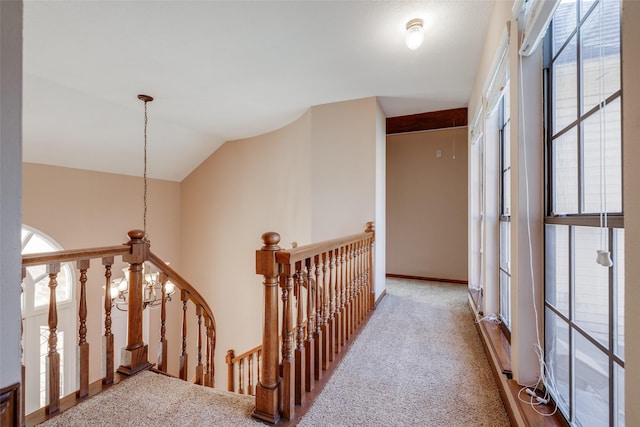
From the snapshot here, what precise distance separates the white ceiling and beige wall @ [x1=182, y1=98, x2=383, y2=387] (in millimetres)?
451

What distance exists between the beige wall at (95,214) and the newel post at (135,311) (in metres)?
3.16

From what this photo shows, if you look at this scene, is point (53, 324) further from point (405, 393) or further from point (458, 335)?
point (458, 335)

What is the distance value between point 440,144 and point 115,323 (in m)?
6.27

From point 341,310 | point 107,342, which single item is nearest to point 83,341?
point 107,342

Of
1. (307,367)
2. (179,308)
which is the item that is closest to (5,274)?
(307,367)

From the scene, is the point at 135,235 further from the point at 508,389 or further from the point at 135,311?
the point at 508,389

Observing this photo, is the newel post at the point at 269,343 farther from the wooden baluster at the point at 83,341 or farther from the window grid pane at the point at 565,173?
the window grid pane at the point at 565,173

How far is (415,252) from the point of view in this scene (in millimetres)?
4836

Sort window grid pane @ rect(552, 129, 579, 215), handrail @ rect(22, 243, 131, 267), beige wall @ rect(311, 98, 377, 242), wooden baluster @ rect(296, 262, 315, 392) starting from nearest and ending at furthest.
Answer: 1. window grid pane @ rect(552, 129, 579, 215)
2. handrail @ rect(22, 243, 131, 267)
3. wooden baluster @ rect(296, 262, 315, 392)
4. beige wall @ rect(311, 98, 377, 242)

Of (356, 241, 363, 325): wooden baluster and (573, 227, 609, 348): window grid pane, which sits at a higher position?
(573, 227, 609, 348): window grid pane

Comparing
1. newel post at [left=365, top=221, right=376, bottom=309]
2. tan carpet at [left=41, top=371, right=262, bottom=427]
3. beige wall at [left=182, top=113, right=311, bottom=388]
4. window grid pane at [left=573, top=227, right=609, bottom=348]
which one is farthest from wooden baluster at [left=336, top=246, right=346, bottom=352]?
beige wall at [left=182, top=113, right=311, bottom=388]

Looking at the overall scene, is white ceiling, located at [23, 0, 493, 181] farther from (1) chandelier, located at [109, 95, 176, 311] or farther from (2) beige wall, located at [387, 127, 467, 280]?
(2) beige wall, located at [387, 127, 467, 280]

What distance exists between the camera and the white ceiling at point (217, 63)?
1.96 m

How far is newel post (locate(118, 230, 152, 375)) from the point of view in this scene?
71.9 inches
